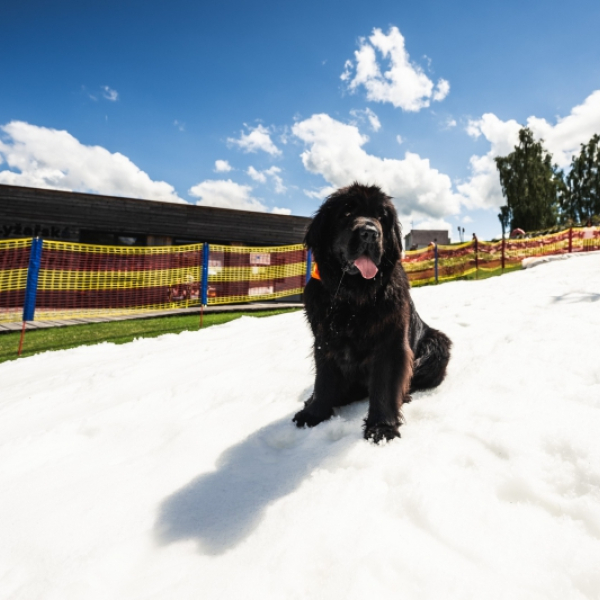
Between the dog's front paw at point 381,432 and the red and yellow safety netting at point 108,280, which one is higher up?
the red and yellow safety netting at point 108,280

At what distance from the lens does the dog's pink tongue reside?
209 cm

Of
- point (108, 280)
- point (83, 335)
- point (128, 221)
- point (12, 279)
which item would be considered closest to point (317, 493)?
point (83, 335)

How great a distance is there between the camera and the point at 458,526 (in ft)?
4.37

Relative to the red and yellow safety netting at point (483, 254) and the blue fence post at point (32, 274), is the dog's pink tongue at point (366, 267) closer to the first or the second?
the blue fence post at point (32, 274)

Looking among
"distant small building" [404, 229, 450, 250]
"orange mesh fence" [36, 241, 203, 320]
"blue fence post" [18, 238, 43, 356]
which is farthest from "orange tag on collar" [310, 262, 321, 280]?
"distant small building" [404, 229, 450, 250]

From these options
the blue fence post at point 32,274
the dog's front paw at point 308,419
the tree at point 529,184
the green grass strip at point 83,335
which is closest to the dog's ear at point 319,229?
the dog's front paw at point 308,419

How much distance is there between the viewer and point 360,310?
219 centimetres

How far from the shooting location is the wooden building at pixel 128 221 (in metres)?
14.9

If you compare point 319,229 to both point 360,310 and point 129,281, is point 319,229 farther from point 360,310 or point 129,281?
point 129,281

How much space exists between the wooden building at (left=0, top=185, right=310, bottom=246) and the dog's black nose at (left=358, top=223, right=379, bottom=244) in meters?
16.5

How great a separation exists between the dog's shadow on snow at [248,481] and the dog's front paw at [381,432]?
0.07 m

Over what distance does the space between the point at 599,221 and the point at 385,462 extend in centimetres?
4704

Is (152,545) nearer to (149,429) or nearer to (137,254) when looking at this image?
(149,429)

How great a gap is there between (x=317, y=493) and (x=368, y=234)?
4.48 feet
